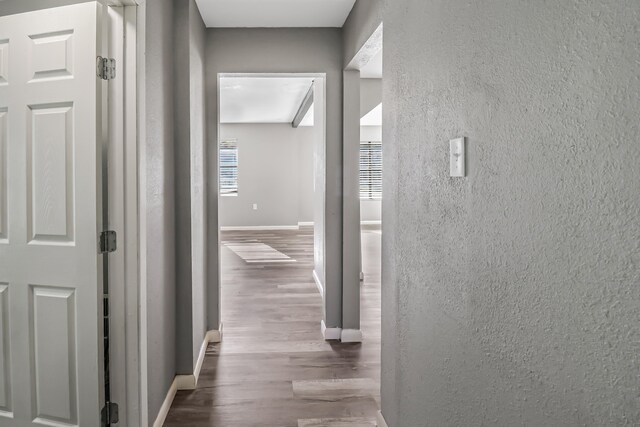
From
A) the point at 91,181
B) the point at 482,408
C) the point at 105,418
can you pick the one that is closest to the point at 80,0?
the point at 91,181

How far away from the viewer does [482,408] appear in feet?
4.02

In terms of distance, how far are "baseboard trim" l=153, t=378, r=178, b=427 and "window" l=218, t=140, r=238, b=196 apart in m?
8.88

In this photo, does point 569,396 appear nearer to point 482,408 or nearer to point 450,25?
point 482,408

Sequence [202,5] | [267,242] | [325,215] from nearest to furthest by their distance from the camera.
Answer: [202,5], [325,215], [267,242]

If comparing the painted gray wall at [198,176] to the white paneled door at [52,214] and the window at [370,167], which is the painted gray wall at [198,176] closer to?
the white paneled door at [52,214]

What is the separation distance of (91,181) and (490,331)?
1.62 m

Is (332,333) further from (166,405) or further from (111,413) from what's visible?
(111,413)

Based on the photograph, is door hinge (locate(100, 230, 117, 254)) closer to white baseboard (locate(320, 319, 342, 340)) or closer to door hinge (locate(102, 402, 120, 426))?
door hinge (locate(102, 402, 120, 426))

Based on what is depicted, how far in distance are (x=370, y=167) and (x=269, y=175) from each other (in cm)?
257

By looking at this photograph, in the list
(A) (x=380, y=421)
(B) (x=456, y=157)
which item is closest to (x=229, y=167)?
(A) (x=380, y=421)

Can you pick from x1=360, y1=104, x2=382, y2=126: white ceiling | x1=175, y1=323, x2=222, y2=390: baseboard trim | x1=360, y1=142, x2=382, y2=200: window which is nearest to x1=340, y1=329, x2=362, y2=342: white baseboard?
x1=175, y1=323, x2=222, y2=390: baseboard trim

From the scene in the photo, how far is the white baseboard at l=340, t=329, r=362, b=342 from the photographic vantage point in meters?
3.65

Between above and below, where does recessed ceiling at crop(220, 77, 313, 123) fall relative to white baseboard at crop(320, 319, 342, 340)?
above

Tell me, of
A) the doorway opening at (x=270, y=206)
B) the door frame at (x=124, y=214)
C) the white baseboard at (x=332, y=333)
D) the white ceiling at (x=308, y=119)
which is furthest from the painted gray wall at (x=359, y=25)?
the white ceiling at (x=308, y=119)
